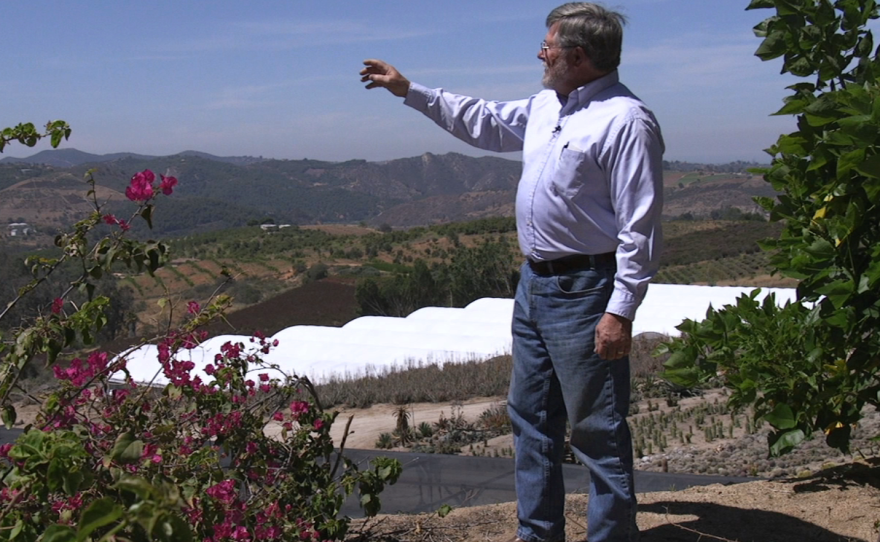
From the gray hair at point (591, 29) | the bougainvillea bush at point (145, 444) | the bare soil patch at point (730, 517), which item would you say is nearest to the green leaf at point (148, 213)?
the bougainvillea bush at point (145, 444)

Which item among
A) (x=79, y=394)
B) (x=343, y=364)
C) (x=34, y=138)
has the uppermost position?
(x=34, y=138)

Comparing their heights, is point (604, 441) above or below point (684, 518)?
above

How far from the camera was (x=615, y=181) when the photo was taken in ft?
8.44

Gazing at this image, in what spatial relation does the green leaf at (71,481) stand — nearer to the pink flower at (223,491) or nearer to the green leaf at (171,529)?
the green leaf at (171,529)

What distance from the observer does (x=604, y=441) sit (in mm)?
2662

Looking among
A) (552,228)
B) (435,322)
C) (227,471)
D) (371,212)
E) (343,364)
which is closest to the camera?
(552,228)

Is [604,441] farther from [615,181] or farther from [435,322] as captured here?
[435,322]

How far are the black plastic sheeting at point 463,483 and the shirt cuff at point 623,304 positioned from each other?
1799 millimetres

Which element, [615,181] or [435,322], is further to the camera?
[435,322]

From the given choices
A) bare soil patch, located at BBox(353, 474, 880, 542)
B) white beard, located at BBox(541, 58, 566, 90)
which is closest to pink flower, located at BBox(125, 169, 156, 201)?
white beard, located at BBox(541, 58, 566, 90)

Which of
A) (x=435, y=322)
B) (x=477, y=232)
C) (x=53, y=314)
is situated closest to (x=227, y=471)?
(x=53, y=314)

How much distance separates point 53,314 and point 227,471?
955 millimetres

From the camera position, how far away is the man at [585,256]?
255cm

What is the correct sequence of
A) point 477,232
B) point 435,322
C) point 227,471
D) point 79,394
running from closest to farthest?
point 79,394, point 227,471, point 435,322, point 477,232
